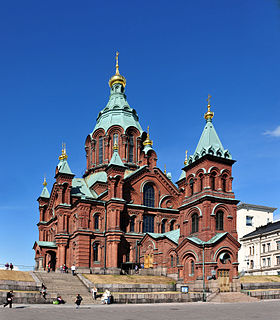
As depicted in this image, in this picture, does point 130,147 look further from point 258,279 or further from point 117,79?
point 258,279

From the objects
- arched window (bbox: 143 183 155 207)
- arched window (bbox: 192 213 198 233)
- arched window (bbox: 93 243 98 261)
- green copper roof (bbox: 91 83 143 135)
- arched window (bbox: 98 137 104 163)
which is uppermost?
green copper roof (bbox: 91 83 143 135)

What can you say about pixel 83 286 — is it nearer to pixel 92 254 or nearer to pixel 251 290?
pixel 92 254

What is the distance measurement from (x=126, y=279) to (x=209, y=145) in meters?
17.6

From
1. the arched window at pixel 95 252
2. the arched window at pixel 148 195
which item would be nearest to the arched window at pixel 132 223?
the arched window at pixel 148 195

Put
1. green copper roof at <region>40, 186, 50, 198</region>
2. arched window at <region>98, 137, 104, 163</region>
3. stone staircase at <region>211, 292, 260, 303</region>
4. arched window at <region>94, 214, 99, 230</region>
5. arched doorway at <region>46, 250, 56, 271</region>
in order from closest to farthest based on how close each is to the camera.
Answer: stone staircase at <region>211, 292, 260, 303</region>, arched window at <region>94, 214, 99, 230</region>, arched doorway at <region>46, 250, 56, 271</region>, arched window at <region>98, 137, 104, 163</region>, green copper roof at <region>40, 186, 50, 198</region>

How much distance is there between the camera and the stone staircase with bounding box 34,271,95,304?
37000 mm

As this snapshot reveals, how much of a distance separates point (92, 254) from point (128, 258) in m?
5.27

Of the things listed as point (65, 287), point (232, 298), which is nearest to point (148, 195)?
point (65, 287)

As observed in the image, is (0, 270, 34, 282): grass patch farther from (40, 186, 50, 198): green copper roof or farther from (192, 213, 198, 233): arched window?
(40, 186, 50, 198): green copper roof

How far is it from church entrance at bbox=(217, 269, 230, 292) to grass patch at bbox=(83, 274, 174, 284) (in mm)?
6176

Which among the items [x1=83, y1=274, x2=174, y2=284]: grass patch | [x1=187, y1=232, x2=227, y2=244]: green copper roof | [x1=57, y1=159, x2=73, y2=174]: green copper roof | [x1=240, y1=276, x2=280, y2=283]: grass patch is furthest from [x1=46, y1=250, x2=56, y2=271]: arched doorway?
[x1=240, y1=276, x2=280, y2=283]: grass patch

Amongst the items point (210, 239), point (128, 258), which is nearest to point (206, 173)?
point (210, 239)

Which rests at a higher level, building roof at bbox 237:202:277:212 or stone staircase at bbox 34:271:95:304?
building roof at bbox 237:202:277:212

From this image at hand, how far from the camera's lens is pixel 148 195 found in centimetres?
6169
